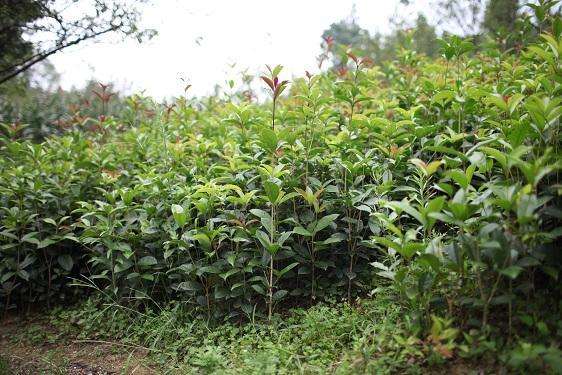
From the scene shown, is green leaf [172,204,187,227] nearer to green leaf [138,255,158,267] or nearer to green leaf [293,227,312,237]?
green leaf [138,255,158,267]

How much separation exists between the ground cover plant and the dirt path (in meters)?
0.18

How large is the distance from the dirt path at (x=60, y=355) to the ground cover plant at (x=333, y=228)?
18 centimetres

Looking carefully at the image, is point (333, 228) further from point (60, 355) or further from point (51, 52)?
point (51, 52)

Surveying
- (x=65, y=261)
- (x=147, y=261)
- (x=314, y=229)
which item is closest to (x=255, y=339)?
(x=314, y=229)

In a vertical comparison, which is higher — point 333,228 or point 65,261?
point 333,228

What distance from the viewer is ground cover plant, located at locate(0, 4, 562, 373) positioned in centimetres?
195

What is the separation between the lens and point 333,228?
9.34ft

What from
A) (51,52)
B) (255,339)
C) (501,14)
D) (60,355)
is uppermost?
(501,14)

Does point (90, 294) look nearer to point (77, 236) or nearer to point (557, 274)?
point (77, 236)

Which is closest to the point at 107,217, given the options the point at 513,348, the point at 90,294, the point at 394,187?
the point at 90,294

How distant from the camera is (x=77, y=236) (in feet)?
11.3

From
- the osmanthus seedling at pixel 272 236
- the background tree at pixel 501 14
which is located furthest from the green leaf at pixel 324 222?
the background tree at pixel 501 14

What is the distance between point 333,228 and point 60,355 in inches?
82.6

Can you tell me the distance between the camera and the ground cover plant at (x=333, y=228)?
1.95 meters
